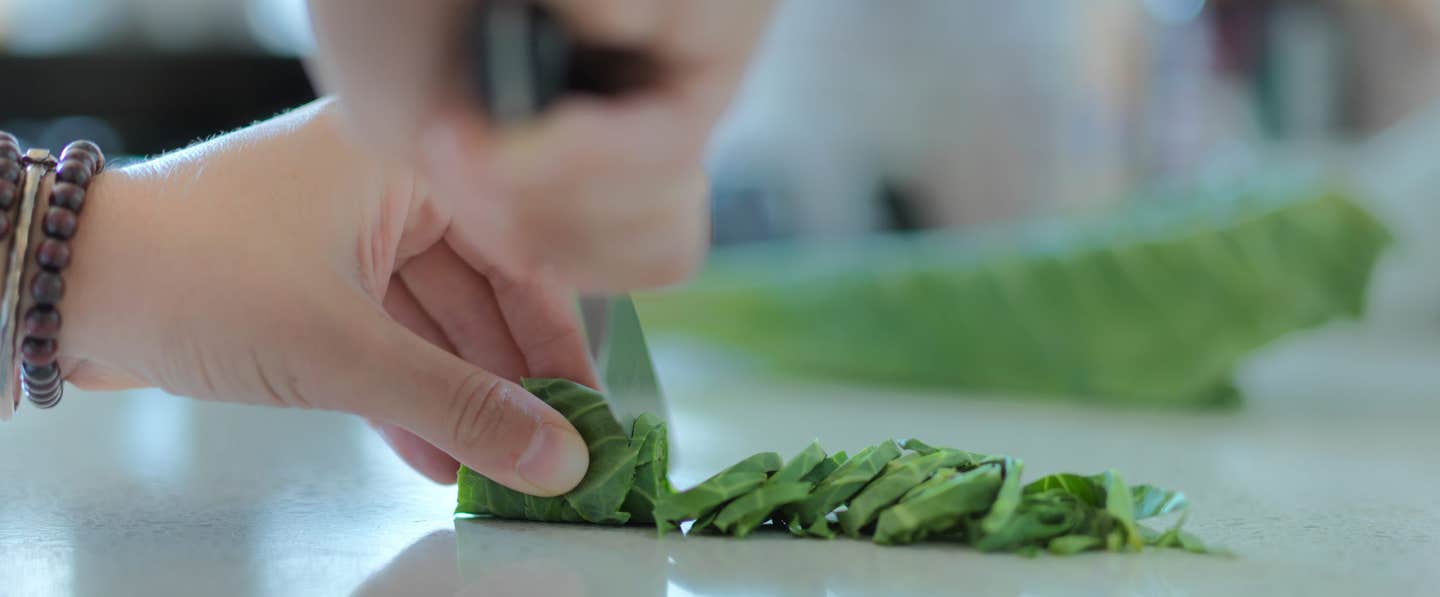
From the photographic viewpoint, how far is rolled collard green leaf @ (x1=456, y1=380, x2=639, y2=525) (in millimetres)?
678

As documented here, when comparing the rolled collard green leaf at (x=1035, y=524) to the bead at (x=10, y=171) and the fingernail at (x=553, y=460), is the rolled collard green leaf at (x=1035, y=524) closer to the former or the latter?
the fingernail at (x=553, y=460)

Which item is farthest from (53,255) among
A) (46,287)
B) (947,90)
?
(947,90)

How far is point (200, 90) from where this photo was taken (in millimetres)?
3938

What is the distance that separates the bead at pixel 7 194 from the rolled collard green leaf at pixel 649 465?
336 mm

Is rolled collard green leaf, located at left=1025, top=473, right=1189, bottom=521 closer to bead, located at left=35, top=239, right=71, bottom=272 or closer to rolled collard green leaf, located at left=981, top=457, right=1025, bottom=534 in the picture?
rolled collard green leaf, located at left=981, top=457, right=1025, bottom=534

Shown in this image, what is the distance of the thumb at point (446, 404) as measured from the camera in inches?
25.6

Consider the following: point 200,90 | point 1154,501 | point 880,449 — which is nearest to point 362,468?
point 880,449

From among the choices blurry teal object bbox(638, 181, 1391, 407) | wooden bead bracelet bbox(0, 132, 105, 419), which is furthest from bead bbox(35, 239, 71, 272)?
blurry teal object bbox(638, 181, 1391, 407)

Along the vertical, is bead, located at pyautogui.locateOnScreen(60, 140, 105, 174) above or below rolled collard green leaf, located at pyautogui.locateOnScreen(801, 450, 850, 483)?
above

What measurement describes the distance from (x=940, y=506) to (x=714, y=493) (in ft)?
0.37

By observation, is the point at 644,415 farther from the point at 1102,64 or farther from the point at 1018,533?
the point at 1102,64

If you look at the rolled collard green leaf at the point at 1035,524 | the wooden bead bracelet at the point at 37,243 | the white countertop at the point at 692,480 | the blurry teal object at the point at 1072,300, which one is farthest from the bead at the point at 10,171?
the blurry teal object at the point at 1072,300

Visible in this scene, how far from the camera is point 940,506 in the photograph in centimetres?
62

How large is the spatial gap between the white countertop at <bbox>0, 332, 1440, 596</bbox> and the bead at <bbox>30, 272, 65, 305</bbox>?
4.9 inches
